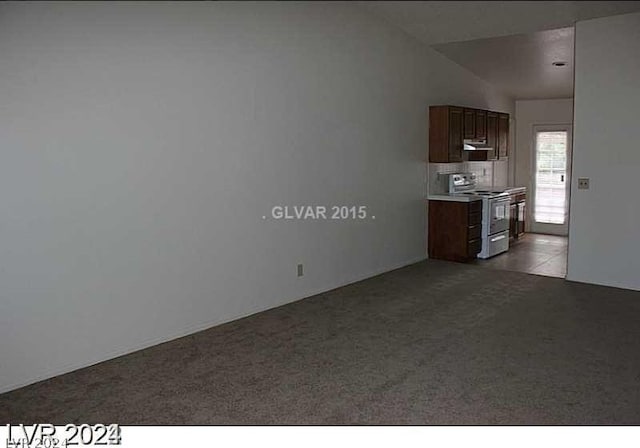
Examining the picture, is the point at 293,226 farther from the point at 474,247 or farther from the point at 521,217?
the point at 521,217

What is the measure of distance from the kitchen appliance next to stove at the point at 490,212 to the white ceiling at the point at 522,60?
1.39m

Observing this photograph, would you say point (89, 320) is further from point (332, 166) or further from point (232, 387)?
point (332, 166)

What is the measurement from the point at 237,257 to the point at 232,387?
1437 millimetres

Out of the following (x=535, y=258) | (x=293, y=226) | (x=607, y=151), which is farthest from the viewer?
(x=535, y=258)

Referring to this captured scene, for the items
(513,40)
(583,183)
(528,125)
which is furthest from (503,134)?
(583,183)

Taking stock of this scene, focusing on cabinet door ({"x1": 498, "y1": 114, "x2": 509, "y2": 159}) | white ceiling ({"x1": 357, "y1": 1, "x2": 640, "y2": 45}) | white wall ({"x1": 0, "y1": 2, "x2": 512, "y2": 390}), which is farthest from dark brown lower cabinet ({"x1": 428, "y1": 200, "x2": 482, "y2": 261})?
white ceiling ({"x1": 357, "y1": 1, "x2": 640, "y2": 45})

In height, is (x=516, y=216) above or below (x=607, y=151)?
below

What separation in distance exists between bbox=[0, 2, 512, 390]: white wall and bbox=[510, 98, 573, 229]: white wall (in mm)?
4176

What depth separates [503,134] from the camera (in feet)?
27.5

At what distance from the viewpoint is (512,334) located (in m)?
4.18

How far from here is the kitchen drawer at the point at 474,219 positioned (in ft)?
22.3

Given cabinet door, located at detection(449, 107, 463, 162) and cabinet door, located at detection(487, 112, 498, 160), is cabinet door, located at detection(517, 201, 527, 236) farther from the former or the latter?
cabinet door, located at detection(449, 107, 463, 162)

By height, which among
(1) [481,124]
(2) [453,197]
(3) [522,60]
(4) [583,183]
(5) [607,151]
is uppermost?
(3) [522,60]

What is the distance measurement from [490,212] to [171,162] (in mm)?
4443
